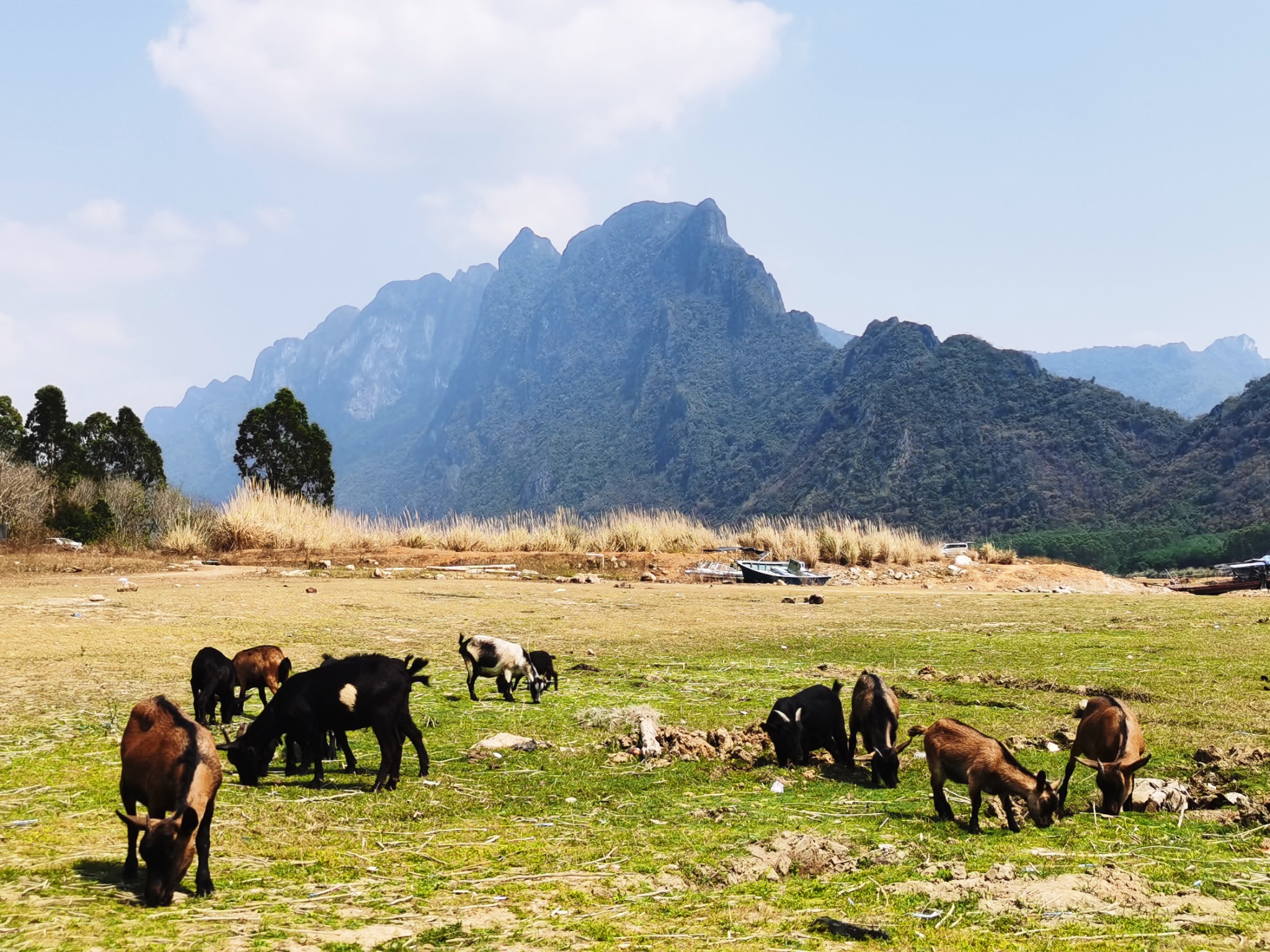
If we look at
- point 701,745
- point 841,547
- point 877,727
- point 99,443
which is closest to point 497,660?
point 701,745

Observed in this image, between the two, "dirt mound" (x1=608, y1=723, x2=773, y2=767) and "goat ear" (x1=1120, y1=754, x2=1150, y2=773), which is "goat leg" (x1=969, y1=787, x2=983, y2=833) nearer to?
"goat ear" (x1=1120, y1=754, x2=1150, y2=773)

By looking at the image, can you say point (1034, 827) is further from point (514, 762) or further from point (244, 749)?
point (244, 749)

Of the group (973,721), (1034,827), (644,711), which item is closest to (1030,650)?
(973,721)

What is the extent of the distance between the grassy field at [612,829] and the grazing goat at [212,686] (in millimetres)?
604

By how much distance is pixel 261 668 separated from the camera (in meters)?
10.3

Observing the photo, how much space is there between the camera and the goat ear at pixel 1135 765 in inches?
260

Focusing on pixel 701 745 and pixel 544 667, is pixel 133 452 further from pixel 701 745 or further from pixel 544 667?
pixel 701 745

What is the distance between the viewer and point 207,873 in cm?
479

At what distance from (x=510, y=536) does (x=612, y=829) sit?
36.2 m

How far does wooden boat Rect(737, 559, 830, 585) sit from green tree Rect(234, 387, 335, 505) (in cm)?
2295

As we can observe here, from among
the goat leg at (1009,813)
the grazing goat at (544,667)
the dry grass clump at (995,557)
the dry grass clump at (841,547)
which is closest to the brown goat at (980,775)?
the goat leg at (1009,813)

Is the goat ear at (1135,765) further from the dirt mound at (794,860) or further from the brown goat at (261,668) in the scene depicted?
the brown goat at (261,668)

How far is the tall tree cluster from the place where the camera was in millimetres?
43625

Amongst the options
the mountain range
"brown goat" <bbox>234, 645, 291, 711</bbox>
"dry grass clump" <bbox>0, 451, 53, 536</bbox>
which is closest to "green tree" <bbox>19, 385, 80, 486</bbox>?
"dry grass clump" <bbox>0, 451, 53, 536</bbox>
